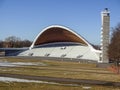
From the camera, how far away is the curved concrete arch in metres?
107

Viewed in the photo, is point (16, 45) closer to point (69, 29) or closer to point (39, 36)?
point (39, 36)

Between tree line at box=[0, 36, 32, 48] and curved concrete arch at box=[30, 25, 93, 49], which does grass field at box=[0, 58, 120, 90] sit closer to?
curved concrete arch at box=[30, 25, 93, 49]

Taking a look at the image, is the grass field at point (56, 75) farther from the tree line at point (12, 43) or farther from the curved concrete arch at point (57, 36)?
the tree line at point (12, 43)

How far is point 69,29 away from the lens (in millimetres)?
106625

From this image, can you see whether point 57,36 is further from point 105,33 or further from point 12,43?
point 12,43

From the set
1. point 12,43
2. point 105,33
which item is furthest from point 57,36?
point 12,43

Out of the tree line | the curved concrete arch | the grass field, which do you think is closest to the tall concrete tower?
the curved concrete arch

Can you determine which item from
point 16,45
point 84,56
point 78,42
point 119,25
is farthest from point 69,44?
point 16,45

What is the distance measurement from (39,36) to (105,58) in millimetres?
41803

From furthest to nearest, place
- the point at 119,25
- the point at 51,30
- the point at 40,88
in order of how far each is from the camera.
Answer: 1. the point at 51,30
2. the point at 119,25
3. the point at 40,88

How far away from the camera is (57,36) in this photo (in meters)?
117

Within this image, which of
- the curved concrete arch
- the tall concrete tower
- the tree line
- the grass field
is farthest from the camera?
the tree line

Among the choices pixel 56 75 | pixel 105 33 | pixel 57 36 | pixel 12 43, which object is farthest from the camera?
pixel 12 43

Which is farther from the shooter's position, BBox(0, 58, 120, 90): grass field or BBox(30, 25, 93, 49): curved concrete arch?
BBox(30, 25, 93, 49): curved concrete arch
